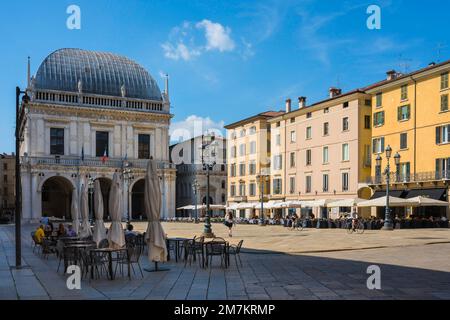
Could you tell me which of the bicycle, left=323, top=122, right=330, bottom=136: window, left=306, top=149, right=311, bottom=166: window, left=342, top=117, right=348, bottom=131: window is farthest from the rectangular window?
the bicycle

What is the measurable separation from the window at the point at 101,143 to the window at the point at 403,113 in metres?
38.3

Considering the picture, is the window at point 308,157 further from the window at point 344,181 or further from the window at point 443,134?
the window at point 443,134

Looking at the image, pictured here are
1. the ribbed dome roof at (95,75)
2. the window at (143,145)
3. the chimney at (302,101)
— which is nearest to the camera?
the chimney at (302,101)

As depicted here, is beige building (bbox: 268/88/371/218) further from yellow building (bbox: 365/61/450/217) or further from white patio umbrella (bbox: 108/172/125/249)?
white patio umbrella (bbox: 108/172/125/249)

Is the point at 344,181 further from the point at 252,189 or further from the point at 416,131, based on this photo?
the point at 252,189

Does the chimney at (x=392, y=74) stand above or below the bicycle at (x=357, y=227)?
above

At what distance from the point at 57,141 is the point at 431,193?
44780 mm

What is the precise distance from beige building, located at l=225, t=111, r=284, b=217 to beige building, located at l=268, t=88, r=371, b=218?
144 cm

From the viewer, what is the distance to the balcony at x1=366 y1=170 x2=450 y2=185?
127 ft

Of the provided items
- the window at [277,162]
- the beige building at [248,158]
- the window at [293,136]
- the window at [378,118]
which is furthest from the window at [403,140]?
the beige building at [248,158]

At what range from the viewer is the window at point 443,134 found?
3898 centimetres

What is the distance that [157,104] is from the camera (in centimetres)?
7162
